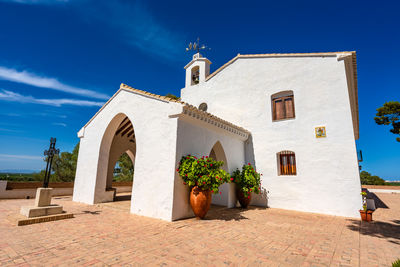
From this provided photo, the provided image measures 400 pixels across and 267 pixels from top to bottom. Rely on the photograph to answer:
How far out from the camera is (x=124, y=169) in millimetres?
25234

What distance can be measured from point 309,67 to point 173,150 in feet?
26.8

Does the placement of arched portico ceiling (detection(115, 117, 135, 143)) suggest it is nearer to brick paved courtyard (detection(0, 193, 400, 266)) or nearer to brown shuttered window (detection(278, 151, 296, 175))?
brick paved courtyard (detection(0, 193, 400, 266))

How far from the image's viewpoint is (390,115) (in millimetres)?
18234

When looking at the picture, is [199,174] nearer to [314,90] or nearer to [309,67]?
[314,90]

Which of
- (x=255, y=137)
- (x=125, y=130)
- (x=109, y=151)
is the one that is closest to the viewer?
(x=109, y=151)

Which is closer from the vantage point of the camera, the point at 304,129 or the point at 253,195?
the point at 304,129

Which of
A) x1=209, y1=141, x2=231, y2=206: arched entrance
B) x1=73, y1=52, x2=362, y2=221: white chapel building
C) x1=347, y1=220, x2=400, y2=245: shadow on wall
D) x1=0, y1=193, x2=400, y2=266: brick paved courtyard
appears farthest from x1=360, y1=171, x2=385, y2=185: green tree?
x1=209, y1=141, x2=231, y2=206: arched entrance

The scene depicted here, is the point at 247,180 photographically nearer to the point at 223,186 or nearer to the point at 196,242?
the point at 223,186

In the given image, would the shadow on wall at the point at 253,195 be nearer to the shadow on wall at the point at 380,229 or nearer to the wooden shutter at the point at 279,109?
the wooden shutter at the point at 279,109

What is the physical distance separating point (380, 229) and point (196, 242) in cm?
610

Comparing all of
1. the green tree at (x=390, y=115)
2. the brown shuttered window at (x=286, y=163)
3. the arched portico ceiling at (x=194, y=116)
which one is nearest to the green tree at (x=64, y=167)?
the arched portico ceiling at (x=194, y=116)

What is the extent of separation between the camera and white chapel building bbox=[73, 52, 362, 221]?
708cm

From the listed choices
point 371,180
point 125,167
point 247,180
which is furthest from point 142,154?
point 371,180

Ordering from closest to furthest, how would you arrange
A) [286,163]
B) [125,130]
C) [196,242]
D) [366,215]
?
[196,242] → [366,215] → [286,163] → [125,130]
